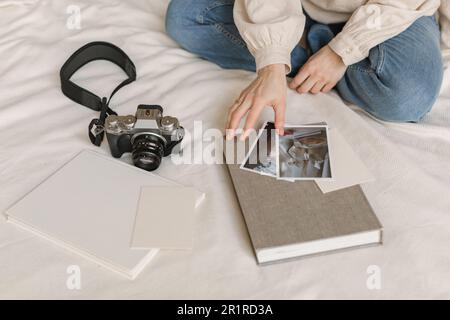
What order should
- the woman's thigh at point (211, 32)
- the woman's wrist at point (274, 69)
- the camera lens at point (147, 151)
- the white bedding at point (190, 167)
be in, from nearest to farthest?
the white bedding at point (190, 167), the camera lens at point (147, 151), the woman's wrist at point (274, 69), the woman's thigh at point (211, 32)

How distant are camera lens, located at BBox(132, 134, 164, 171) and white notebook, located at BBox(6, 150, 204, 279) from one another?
0.02 meters

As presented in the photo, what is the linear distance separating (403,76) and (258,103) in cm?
31

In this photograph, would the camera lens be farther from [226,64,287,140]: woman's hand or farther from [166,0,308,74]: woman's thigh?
[166,0,308,74]: woman's thigh

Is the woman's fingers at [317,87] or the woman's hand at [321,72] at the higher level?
the woman's hand at [321,72]

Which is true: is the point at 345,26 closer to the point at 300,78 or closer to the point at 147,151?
the point at 300,78

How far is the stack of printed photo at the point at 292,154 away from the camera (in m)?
0.80

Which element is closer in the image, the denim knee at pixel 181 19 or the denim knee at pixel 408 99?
the denim knee at pixel 408 99

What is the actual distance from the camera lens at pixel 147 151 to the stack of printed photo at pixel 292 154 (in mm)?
153

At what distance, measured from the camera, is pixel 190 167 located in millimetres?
851

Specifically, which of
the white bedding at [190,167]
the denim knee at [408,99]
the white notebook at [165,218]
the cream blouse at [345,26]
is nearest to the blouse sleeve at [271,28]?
the cream blouse at [345,26]

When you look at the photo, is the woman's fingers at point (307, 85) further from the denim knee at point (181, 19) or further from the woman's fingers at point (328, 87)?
the denim knee at point (181, 19)
